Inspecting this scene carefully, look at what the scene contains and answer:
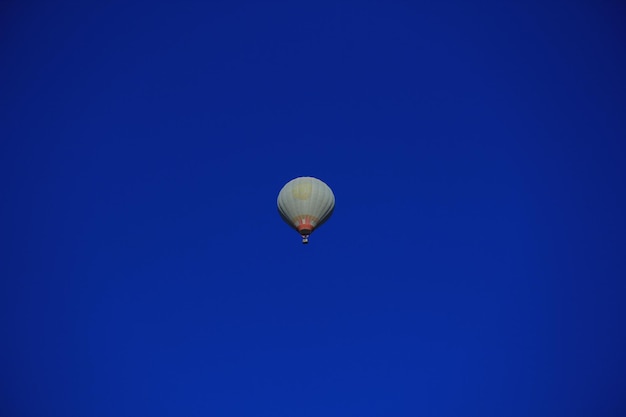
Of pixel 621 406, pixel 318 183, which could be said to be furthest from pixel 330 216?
pixel 621 406

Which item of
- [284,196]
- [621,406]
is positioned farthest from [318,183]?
[621,406]

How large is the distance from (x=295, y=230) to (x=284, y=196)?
1522 millimetres

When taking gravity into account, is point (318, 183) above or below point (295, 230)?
above

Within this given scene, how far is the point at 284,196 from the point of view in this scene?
23016 millimetres

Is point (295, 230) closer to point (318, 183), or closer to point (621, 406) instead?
point (318, 183)

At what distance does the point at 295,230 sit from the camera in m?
23.1

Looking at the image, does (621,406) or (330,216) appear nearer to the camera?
(330,216)

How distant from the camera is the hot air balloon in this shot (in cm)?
2247

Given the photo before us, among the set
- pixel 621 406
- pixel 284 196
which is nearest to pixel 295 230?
pixel 284 196

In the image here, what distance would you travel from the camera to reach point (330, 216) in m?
24.1

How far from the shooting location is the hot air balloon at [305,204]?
2247 centimetres

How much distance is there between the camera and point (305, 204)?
73.6ft

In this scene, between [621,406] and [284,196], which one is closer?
[284,196]

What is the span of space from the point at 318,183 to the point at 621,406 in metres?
32.9
